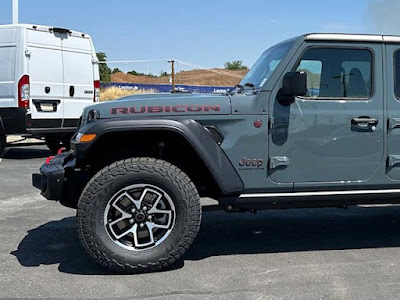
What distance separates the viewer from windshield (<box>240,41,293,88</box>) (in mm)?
4301

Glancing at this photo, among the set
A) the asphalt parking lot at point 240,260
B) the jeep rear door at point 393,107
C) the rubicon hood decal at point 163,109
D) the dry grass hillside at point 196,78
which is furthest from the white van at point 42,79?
the dry grass hillside at point 196,78

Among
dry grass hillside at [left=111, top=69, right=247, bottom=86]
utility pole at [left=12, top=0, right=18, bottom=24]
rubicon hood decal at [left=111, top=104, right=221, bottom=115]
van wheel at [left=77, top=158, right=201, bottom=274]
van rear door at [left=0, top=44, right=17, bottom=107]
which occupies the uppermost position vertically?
dry grass hillside at [left=111, top=69, right=247, bottom=86]

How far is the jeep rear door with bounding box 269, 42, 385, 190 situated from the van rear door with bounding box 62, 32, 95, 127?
7.30 metres

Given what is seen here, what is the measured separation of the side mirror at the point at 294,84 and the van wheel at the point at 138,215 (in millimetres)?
1119

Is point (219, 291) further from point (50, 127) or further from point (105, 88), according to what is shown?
point (105, 88)

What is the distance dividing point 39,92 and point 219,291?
25.0ft

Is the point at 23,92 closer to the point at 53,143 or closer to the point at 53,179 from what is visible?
the point at 53,143

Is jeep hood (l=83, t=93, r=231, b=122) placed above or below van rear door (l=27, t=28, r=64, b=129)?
below

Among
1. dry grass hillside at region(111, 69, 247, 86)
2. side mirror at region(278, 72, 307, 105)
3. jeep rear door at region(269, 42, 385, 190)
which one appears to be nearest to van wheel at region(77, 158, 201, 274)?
jeep rear door at region(269, 42, 385, 190)

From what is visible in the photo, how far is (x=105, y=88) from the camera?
3547cm

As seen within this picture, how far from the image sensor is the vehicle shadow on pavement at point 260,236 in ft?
14.4

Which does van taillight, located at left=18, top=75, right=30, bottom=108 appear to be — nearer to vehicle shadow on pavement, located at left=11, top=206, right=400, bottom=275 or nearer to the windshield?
vehicle shadow on pavement, located at left=11, top=206, right=400, bottom=275

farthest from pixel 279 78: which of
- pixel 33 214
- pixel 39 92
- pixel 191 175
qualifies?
pixel 39 92

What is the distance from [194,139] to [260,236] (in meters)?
1.62
